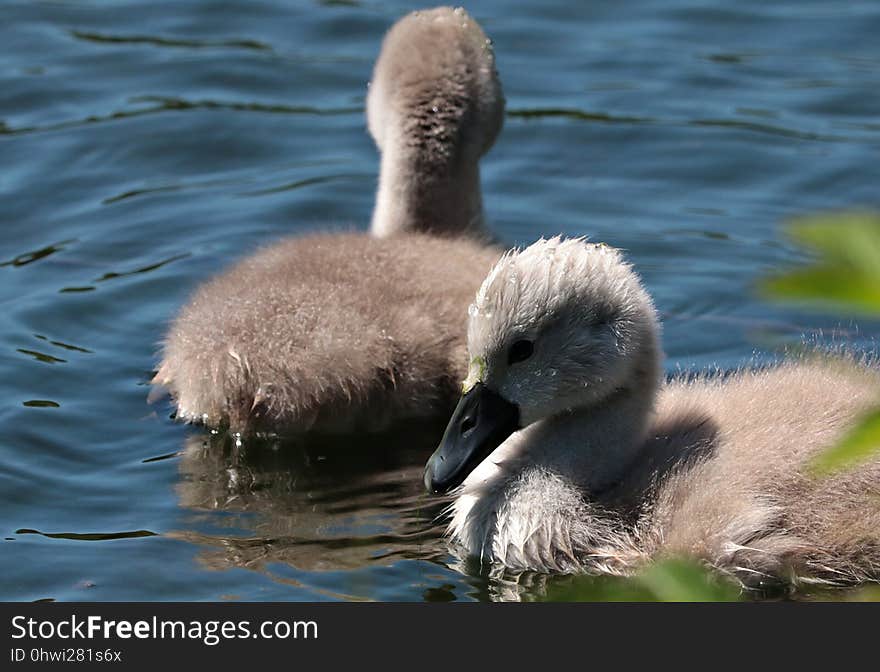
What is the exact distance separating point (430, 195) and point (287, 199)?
1826 mm

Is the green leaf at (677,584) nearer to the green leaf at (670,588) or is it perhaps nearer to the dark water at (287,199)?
the green leaf at (670,588)

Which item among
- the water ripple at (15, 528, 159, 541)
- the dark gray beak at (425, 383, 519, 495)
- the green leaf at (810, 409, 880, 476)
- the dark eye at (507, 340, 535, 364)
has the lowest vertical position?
the water ripple at (15, 528, 159, 541)

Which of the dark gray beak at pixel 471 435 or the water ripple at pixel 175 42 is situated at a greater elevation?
the water ripple at pixel 175 42

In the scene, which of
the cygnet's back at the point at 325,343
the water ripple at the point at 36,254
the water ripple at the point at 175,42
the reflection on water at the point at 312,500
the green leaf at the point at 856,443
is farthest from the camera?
the water ripple at the point at 175,42

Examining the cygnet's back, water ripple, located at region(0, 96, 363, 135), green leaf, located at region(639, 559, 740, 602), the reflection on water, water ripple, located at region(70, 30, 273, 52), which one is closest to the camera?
green leaf, located at region(639, 559, 740, 602)

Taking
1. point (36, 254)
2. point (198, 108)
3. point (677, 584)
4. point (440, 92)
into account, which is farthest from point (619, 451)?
point (198, 108)

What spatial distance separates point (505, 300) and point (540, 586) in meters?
0.84

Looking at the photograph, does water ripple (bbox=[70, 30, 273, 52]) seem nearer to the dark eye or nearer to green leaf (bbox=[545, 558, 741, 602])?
the dark eye

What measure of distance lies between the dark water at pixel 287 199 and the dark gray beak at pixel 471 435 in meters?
0.31

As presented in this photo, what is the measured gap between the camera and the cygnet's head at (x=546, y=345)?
4.61 m

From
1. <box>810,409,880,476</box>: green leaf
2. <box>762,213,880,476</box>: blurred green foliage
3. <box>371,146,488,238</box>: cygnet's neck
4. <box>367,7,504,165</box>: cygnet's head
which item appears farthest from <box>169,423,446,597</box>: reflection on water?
<box>762,213,880,476</box>: blurred green foliage

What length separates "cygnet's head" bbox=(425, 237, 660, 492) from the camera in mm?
4605

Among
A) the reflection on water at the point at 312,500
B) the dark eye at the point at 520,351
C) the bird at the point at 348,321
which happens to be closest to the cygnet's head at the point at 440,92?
the bird at the point at 348,321

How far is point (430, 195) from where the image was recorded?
21.7ft
